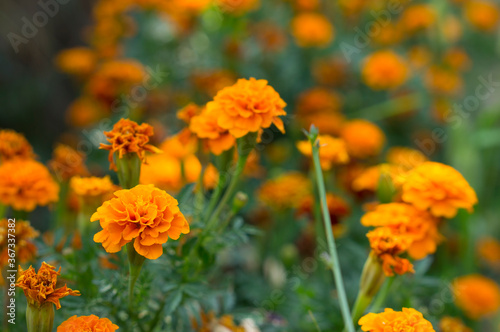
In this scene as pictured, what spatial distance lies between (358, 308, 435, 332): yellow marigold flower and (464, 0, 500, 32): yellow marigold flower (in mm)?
2035

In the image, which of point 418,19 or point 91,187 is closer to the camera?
point 91,187

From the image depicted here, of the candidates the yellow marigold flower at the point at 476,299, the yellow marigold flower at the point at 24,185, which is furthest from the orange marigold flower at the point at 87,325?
the yellow marigold flower at the point at 476,299

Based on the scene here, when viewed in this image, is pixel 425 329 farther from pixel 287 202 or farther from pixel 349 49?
pixel 349 49

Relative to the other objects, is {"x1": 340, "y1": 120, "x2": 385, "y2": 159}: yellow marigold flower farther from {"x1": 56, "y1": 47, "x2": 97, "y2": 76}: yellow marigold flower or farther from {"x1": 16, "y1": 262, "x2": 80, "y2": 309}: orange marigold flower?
{"x1": 16, "y1": 262, "x2": 80, "y2": 309}: orange marigold flower

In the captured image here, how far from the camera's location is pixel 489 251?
1.73 meters

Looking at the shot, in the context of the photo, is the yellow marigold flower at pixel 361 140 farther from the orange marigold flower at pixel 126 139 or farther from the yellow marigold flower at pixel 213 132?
the orange marigold flower at pixel 126 139

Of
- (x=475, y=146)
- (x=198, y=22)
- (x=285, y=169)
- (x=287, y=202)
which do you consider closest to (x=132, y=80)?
(x=198, y=22)

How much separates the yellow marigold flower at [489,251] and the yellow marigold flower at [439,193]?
1.00 meters

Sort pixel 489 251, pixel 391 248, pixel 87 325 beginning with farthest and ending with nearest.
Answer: pixel 489 251 < pixel 391 248 < pixel 87 325

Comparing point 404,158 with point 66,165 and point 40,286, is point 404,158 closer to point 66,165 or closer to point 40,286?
point 66,165

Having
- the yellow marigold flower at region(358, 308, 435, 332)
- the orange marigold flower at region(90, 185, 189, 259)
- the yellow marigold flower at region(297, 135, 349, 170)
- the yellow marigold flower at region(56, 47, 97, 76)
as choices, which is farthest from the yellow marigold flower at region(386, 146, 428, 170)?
the yellow marigold flower at region(56, 47, 97, 76)

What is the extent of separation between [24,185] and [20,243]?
14 centimetres

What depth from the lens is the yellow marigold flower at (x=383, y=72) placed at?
6.13 feet

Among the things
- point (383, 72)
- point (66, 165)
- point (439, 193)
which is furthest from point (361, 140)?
point (66, 165)
